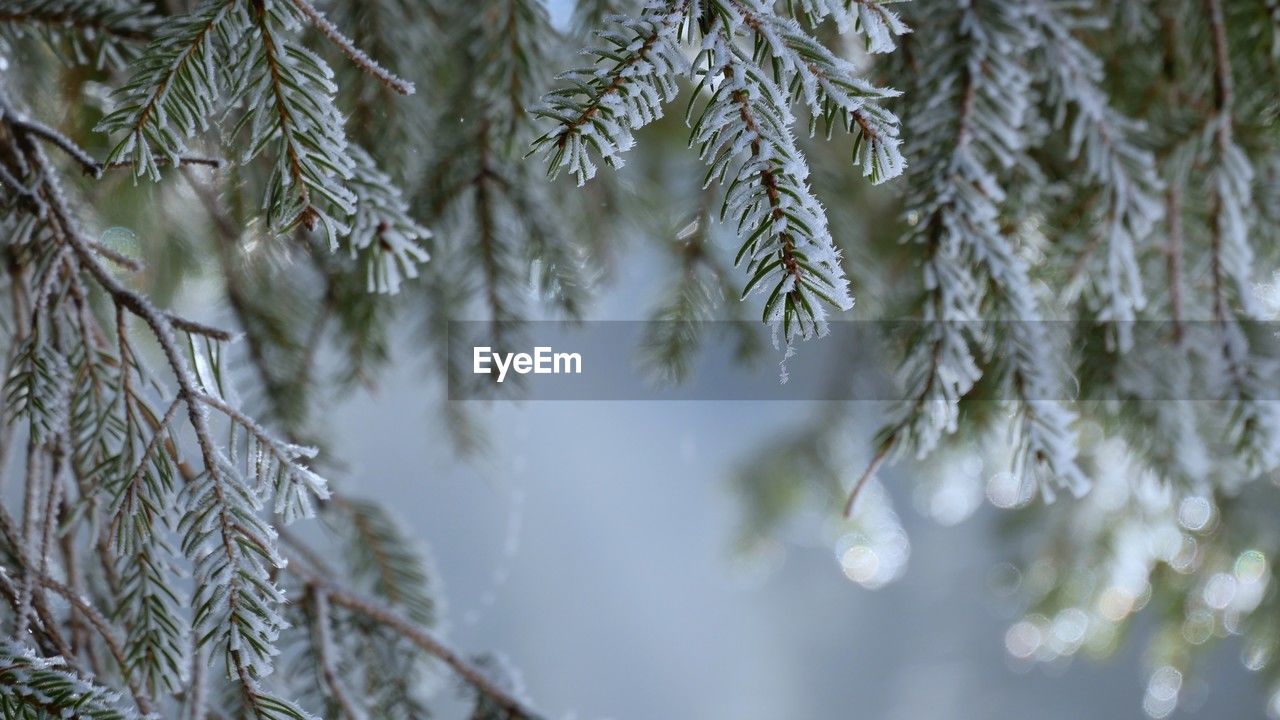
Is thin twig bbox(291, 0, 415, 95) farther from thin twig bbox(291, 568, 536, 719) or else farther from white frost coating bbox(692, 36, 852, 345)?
thin twig bbox(291, 568, 536, 719)

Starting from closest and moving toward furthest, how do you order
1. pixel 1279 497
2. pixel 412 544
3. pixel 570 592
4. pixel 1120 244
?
pixel 1120 244 → pixel 412 544 → pixel 1279 497 → pixel 570 592

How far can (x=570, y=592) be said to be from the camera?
243cm

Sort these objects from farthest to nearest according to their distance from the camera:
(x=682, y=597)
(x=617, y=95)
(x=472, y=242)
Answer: (x=682, y=597) < (x=472, y=242) < (x=617, y=95)

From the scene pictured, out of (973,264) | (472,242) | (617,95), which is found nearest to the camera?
(617,95)

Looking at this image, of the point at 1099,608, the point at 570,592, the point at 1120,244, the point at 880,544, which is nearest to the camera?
the point at 1120,244

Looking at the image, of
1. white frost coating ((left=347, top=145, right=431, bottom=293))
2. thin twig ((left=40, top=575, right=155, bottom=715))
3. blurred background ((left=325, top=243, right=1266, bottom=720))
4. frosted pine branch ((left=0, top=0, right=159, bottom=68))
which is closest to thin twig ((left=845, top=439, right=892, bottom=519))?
white frost coating ((left=347, top=145, right=431, bottom=293))

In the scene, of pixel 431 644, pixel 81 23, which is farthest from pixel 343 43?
pixel 431 644

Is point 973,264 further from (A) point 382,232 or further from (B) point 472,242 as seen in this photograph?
(B) point 472,242

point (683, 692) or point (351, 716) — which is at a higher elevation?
point (351, 716)

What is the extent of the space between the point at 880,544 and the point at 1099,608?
2.09 ft

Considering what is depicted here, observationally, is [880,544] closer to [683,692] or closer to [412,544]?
[683,692]

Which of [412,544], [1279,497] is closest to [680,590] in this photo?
[1279,497]

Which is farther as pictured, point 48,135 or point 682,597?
point 682,597

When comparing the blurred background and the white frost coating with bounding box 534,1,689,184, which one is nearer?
the white frost coating with bounding box 534,1,689,184
